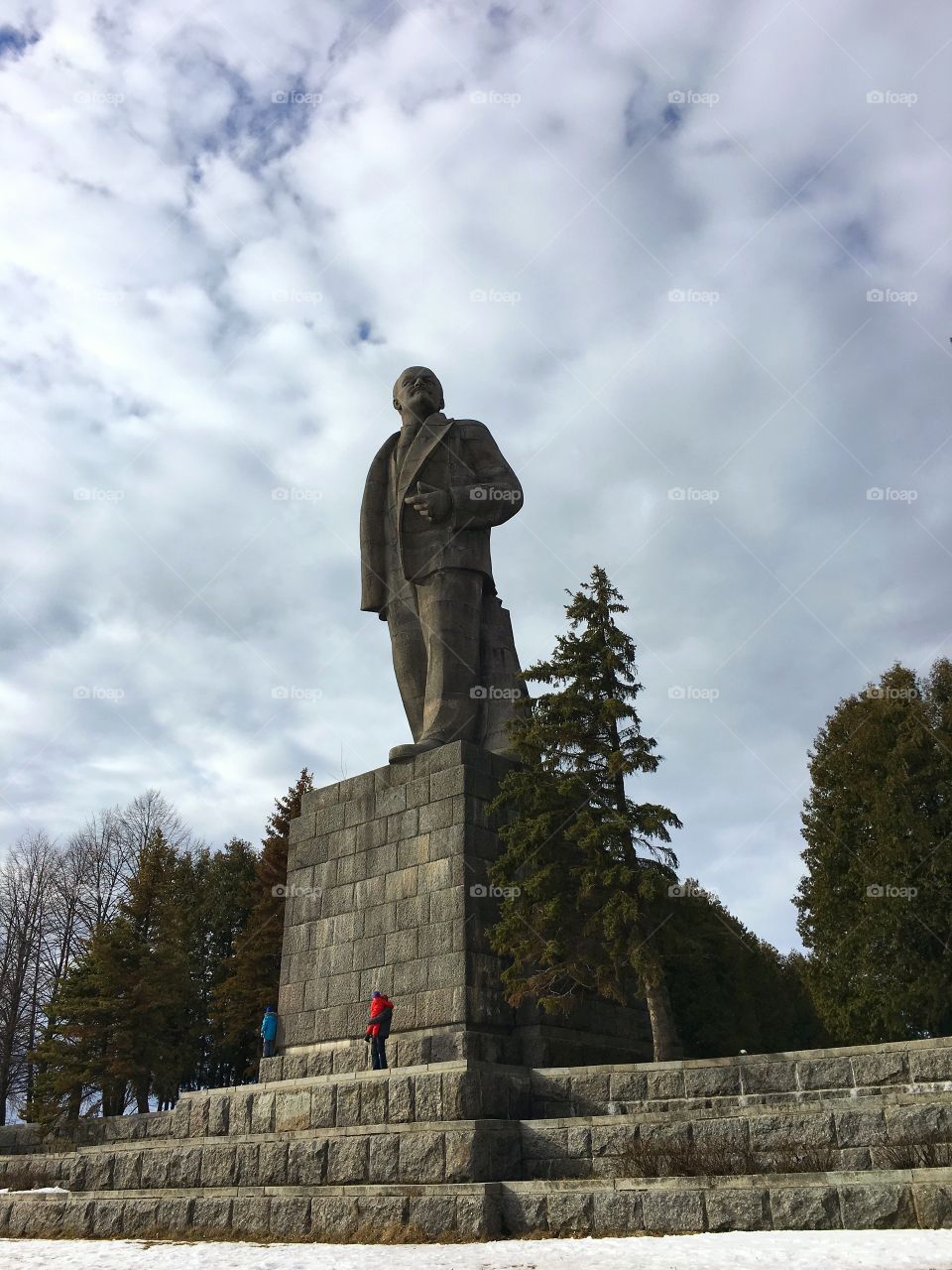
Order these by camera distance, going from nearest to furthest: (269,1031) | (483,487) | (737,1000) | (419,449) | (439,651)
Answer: (269,1031) < (439,651) < (483,487) < (419,449) < (737,1000)

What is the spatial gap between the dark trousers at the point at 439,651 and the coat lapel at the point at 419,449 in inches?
53.4

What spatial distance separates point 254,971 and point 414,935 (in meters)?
17.5

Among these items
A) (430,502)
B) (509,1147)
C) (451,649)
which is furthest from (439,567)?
(509,1147)

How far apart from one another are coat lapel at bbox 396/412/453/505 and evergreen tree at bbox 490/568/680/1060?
3511 mm

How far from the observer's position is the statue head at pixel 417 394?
15.6m

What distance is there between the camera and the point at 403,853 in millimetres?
13078

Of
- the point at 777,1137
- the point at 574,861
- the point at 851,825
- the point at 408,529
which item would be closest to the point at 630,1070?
the point at 777,1137

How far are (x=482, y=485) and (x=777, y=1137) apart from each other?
9.33 meters

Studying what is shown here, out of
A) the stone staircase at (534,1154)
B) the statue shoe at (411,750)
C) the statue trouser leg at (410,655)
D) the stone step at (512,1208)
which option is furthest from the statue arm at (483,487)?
the stone step at (512,1208)

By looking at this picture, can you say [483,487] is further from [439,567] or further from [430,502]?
Result: [439,567]

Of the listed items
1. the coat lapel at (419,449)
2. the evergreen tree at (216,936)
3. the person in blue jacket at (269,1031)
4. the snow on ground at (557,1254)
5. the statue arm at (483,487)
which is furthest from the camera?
the evergreen tree at (216,936)

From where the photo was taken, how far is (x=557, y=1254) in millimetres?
7078

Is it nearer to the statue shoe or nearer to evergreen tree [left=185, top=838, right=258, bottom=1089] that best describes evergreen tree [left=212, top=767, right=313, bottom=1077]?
evergreen tree [left=185, top=838, right=258, bottom=1089]

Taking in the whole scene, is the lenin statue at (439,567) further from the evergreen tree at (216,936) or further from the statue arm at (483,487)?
the evergreen tree at (216,936)
